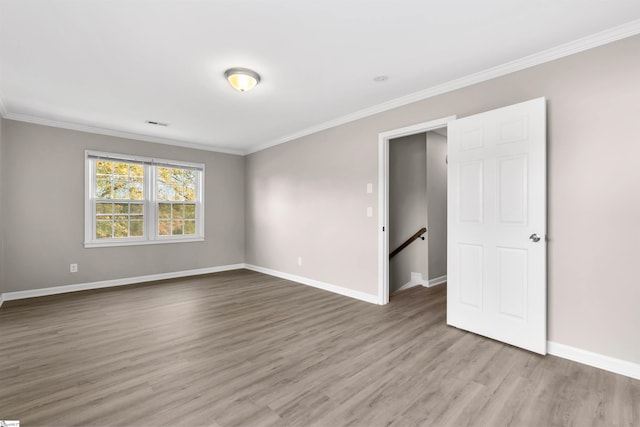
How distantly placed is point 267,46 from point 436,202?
372 centimetres

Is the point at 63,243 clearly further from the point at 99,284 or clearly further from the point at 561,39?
the point at 561,39

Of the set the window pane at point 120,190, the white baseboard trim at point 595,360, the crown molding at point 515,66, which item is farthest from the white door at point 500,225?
the window pane at point 120,190

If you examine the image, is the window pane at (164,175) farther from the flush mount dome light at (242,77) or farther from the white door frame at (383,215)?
the white door frame at (383,215)

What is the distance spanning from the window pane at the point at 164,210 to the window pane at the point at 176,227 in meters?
0.18

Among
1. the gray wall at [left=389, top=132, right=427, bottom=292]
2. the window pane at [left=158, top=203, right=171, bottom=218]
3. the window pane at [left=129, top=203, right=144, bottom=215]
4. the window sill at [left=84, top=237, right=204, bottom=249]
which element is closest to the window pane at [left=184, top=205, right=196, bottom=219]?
the window pane at [left=158, top=203, right=171, bottom=218]

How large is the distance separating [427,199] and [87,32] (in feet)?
14.8

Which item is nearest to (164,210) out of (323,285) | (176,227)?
(176,227)

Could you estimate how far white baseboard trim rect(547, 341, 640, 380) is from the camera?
7.20 feet

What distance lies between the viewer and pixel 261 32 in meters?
2.30

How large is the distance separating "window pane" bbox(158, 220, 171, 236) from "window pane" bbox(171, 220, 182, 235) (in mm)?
69

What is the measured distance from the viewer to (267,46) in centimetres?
249

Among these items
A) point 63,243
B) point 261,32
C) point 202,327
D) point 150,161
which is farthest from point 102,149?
point 261,32

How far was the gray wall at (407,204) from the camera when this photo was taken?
469cm

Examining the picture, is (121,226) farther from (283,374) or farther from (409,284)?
(409,284)
